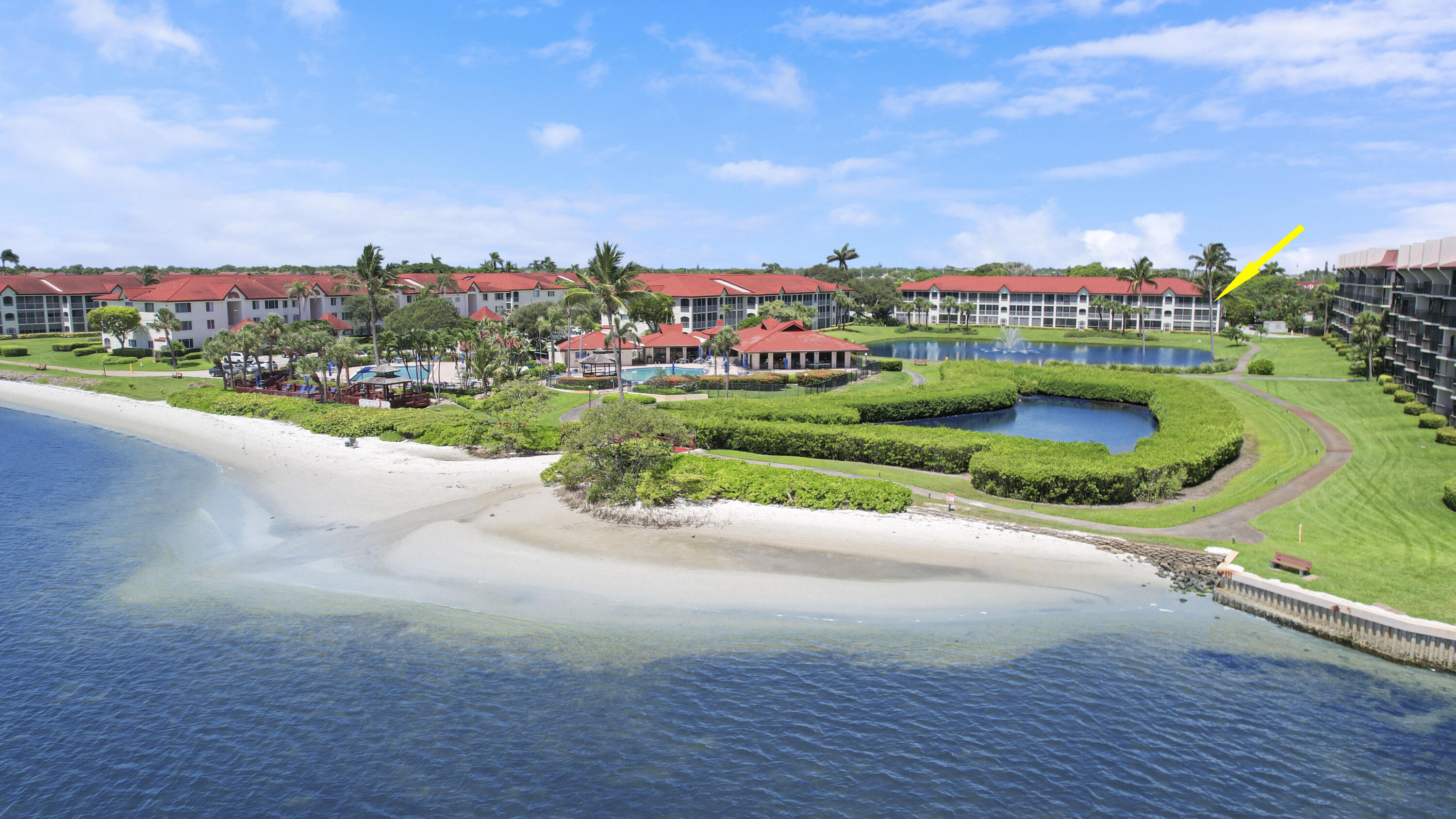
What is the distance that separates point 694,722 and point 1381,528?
2902 cm

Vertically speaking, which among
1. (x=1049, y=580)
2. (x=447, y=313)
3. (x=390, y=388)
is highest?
(x=447, y=313)

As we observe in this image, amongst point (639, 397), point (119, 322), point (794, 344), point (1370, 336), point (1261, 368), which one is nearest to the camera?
point (639, 397)

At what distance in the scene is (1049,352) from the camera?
120 meters

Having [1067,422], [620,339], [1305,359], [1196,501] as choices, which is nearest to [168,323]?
[620,339]

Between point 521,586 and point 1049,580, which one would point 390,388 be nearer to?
point 521,586

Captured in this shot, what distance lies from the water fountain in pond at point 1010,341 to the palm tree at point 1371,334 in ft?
162

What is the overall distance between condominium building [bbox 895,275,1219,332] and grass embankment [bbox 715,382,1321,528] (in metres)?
88.3

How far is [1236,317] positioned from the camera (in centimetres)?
13738

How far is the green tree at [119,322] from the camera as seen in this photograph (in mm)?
92812

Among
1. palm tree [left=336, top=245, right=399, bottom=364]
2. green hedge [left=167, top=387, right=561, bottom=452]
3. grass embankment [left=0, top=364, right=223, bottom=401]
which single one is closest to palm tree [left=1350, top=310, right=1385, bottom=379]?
green hedge [left=167, top=387, right=561, bottom=452]

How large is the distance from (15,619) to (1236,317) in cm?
15555

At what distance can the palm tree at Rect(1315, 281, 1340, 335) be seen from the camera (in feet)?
383

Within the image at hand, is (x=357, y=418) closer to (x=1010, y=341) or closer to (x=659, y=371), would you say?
(x=659, y=371)

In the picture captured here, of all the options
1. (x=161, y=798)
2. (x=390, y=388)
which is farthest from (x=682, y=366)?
(x=161, y=798)
